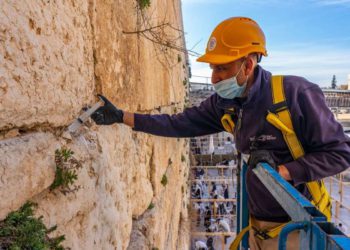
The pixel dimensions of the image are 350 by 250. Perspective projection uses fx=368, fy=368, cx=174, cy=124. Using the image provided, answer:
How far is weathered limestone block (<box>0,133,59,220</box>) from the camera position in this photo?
99 cm

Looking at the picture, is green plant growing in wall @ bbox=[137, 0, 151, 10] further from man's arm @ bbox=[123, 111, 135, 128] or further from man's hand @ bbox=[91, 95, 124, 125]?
man's hand @ bbox=[91, 95, 124, 125]

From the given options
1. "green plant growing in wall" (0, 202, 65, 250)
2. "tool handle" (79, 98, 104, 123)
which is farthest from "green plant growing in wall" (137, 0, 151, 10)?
"green plant growing in wall" (0, 202, 65, 250)

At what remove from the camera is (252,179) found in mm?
2074

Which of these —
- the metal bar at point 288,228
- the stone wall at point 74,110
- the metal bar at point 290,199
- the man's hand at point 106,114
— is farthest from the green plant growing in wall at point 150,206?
the metal bar at point 288,228

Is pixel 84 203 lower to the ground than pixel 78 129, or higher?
lower

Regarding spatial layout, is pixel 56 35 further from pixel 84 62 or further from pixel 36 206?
pixel 36 206

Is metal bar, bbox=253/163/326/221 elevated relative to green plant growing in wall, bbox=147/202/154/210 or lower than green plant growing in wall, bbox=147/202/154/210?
elevated

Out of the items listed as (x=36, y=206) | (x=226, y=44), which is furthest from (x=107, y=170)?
(x=226, y=44)

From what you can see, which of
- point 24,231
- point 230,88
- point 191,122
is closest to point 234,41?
point 230,88

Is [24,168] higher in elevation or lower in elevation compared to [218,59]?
lower

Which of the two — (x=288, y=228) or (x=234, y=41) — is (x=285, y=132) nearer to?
(x=234, y=41)

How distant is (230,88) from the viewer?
2066 millimetres

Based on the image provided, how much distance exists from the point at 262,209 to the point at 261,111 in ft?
1.83

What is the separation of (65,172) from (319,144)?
1.20 meters
